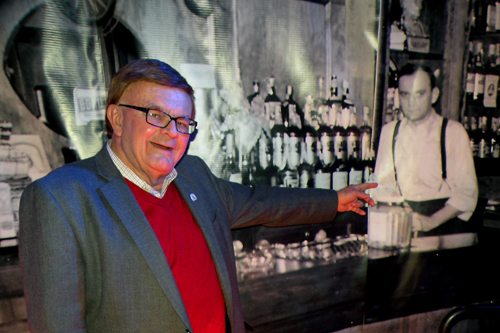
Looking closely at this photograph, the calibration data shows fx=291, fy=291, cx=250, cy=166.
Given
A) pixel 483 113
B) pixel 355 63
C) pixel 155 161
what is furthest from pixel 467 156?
pixel 155 161

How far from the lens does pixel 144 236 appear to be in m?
1.01

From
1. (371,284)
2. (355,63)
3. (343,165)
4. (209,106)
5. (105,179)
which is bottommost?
(371,284)

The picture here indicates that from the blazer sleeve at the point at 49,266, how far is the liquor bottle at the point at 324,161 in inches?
59.4

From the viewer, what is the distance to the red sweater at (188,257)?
3.64ft

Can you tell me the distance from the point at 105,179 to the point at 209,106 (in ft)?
2.73

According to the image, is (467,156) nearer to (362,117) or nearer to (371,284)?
(362,117)

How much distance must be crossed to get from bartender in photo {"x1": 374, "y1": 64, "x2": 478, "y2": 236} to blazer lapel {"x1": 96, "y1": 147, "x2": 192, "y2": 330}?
1678 millimetres

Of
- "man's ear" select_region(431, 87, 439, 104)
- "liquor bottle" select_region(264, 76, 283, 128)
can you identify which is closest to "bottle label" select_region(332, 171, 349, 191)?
"liquor bottle" select_region(264, 76, 283, 128)

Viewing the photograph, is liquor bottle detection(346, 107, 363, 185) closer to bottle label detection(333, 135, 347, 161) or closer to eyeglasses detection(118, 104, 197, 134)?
bottle label detection(333, 135, 347, 161)

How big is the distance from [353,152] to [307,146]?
38cm

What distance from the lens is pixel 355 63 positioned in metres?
2.00

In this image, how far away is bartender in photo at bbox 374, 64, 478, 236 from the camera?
2158 millimetres

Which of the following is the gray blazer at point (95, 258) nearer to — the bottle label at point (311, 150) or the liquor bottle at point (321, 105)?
the bottle label at point (311, 150)

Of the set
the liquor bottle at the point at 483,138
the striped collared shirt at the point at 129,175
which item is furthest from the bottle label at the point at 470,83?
the striped collared shirt at the point at 129,175
